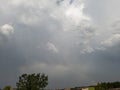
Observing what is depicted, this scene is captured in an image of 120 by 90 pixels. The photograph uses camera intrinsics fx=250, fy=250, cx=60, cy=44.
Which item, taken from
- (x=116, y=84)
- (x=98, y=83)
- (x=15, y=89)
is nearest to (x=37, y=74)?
(x=15, y=89)

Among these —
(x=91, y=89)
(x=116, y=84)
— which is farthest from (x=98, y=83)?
(x=116, y=84)

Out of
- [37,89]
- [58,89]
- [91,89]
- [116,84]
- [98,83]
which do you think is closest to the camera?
[98,83]

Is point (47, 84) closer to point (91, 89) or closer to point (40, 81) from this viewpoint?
point (40, 81)

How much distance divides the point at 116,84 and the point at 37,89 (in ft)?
191

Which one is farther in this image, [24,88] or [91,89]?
[24,88]

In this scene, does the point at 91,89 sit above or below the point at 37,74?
below

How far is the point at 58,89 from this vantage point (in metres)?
117

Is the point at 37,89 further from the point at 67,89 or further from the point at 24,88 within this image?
the point at 67,89

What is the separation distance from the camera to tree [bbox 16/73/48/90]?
108812mm

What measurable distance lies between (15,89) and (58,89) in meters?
20.2

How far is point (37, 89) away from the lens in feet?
353

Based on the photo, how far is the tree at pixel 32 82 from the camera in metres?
109

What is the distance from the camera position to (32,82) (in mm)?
109375

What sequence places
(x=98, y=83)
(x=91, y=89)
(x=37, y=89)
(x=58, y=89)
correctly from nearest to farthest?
(x=98, y=83), (x=91, y=89), (x=37, y=89), (x=58, y=89)
